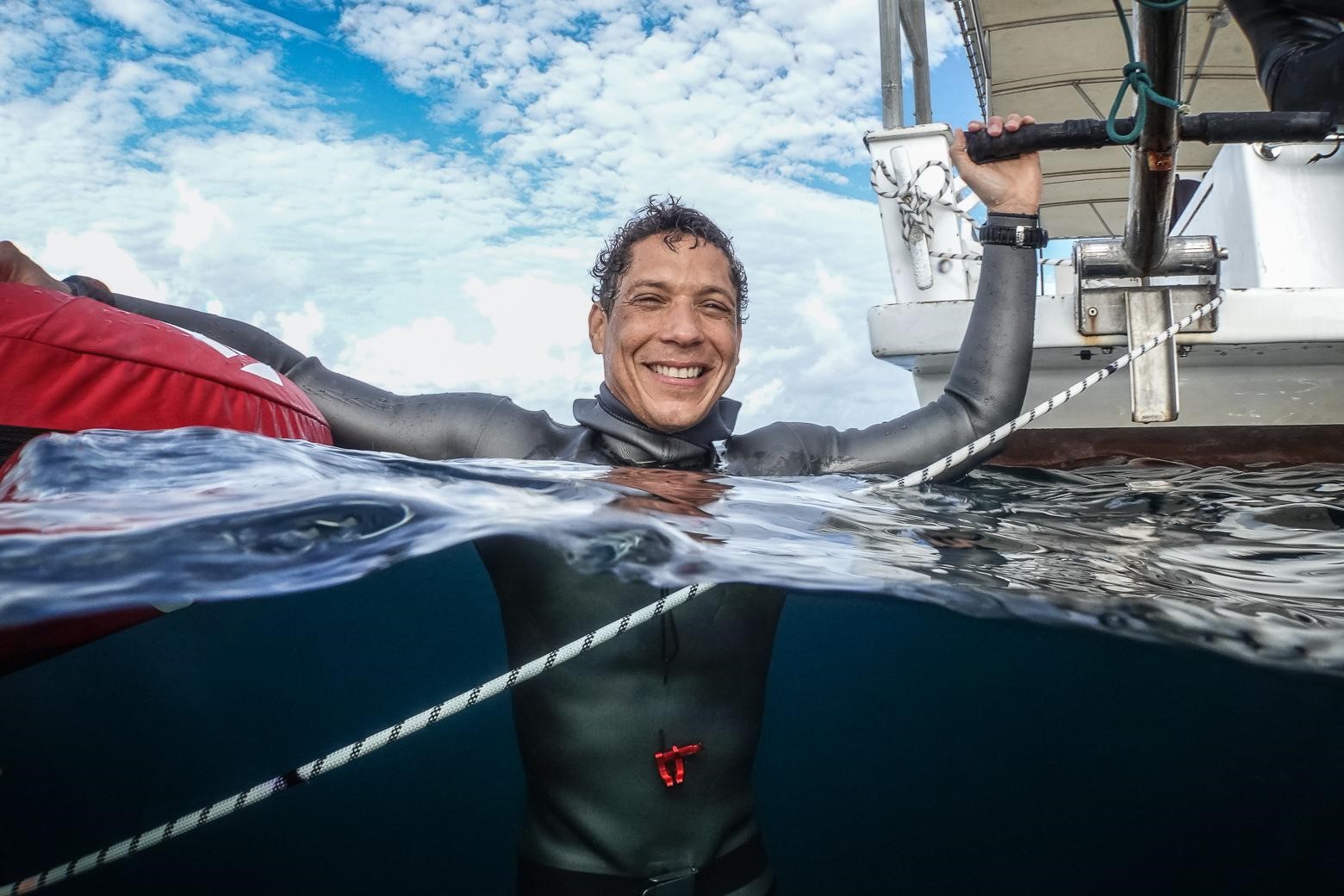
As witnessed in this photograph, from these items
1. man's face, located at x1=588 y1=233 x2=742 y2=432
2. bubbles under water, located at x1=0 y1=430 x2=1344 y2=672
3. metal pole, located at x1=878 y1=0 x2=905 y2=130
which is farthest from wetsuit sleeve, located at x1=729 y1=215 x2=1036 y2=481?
metal pole, located at x1=878 y1=0 x2=905 y2=130

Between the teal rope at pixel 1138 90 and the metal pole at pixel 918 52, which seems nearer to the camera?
the teal rope at pixel 1138 90

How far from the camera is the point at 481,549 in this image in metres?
2.61

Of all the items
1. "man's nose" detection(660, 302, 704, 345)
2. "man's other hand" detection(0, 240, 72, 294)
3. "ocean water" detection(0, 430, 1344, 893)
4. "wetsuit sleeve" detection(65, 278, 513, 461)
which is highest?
"man's other hand" detection(0, 240, 72, 294)

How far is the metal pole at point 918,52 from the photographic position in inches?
309

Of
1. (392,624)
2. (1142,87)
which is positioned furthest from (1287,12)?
(392,624)

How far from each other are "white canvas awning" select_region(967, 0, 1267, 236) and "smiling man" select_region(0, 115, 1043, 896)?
622cm

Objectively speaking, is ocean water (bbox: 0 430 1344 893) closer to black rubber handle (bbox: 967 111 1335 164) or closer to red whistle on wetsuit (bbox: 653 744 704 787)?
red whistle on wetsuit (bbox: 653 744 704 787)

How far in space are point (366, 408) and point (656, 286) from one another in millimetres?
1096

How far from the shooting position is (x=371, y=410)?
3.11 m

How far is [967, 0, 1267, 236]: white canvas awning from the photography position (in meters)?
8.45

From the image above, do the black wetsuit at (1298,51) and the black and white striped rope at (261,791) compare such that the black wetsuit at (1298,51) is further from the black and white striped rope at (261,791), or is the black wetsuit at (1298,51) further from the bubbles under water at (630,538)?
the black and white striped rope at (261,791)

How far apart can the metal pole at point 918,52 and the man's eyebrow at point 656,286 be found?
555cm

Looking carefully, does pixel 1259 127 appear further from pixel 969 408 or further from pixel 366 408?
pixel 366 408

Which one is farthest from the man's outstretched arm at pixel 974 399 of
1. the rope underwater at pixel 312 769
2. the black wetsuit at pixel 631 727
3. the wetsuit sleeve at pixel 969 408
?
the rope underwater at pixel 312 769
